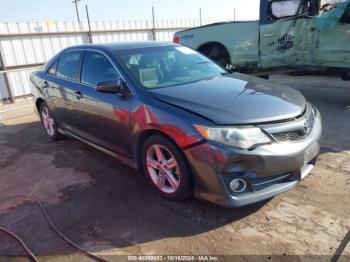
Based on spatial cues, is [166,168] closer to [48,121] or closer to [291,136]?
[291,136]

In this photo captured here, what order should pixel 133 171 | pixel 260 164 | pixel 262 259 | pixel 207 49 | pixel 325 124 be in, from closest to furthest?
1. pixel 262 259
2. pixel 260 164
3. pixel 133 171
4. pixel 325 124
5. pixel 207 49


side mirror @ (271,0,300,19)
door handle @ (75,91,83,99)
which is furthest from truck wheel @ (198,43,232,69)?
door handle @ (75,91,83,99)

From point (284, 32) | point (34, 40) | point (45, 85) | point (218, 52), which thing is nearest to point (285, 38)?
point (284, 32)

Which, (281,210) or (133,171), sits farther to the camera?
(133,171)

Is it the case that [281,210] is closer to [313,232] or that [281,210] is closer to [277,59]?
[313,232]

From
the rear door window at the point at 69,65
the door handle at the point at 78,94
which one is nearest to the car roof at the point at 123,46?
the rear door window at the point at 69,65

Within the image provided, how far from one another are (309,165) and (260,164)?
2.39 feet

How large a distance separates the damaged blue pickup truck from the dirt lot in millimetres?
2394

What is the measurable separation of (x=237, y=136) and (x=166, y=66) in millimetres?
1645

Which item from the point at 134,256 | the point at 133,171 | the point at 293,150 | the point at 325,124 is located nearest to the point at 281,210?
the point at 293,150

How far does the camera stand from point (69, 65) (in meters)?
4.92

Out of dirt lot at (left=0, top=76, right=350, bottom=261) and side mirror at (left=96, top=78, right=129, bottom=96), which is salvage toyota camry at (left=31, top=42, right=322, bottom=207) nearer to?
side mirror at (left=96, top=78, right=129, bottom=96)

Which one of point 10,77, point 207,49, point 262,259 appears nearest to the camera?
point 262,259

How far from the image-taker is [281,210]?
10.4 ft
